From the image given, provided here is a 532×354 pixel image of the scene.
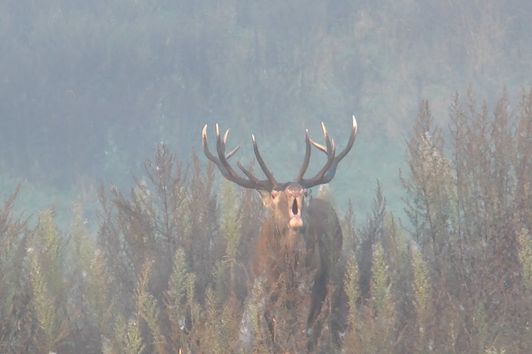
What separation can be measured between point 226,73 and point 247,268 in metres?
25.5

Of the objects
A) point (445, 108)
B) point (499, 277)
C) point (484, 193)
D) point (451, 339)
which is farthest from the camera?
point (445, 108)

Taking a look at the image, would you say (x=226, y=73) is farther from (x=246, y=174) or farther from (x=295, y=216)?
(x=295, y=216)

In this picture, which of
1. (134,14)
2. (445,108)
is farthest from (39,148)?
(445,108)

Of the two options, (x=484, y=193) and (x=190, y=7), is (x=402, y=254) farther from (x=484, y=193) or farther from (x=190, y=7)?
(x=190, y=7)

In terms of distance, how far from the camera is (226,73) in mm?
31797

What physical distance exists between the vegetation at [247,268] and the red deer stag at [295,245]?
167mm

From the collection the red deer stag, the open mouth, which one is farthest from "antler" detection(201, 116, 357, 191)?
the open mouth

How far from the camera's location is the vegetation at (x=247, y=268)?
5.23 meters

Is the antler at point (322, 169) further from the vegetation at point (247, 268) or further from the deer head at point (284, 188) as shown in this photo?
the vegetation at point (247, 268)

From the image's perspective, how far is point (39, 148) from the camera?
98.1ft

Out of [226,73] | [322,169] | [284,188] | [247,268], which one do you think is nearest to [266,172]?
[284,188]

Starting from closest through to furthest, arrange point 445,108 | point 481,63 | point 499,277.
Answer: point 499,277, point 445,108, point 481,63

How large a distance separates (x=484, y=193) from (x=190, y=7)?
28.4m

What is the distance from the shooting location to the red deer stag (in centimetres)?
596
